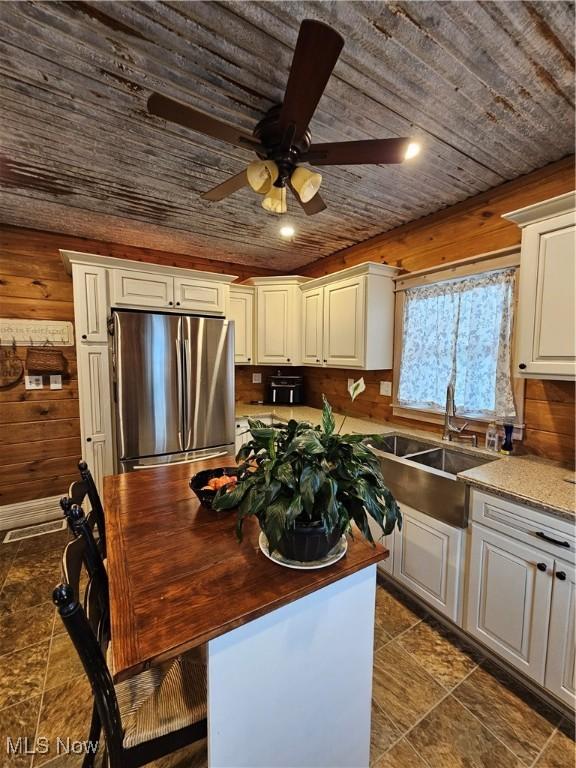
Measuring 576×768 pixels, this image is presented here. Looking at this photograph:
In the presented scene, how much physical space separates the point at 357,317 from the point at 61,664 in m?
2.89

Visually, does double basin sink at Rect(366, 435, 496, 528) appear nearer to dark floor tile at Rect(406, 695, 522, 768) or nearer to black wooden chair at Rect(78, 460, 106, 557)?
dark floor tile at Rect(406, 695, 522, 768)

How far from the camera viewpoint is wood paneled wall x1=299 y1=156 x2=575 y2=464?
190 centimetres

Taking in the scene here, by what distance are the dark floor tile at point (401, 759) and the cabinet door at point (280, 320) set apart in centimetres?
286

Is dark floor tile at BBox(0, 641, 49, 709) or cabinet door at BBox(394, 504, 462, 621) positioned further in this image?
cabinet door at BBox(394, 504, 462, 621)

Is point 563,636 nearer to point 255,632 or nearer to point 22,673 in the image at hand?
point 255,632

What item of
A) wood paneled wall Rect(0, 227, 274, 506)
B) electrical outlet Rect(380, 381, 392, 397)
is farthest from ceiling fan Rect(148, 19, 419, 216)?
wood paneled wall Rect(0, 227, 274, 506)

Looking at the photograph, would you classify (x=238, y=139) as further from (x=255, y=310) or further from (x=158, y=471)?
(x=255, y=310)

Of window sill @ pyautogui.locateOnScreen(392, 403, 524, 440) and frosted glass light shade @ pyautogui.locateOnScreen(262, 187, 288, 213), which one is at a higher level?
frosted glass light shade @ pyautogui.locateOnScreen(262, 187, 288, 213)

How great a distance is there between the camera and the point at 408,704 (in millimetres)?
1489

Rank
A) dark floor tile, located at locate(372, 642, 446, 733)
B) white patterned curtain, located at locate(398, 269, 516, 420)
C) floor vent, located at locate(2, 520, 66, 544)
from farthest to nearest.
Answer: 1. floor vent, located at locate(2, 520, 66, 544)
2. white patterned curtain, located at locate(398, 269, 516, 420)
3. dark floor tile, located at locate(372, 642, 446, 733)

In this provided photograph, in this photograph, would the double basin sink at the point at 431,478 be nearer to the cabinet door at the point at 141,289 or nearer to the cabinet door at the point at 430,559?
the cabinet door at the point at 430,559

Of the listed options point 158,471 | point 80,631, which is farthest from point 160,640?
point 158,471

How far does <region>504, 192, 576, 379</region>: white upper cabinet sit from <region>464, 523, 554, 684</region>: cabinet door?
0.87 metres

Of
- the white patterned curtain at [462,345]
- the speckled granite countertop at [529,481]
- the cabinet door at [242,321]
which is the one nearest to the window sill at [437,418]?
the white patterned curtain at [462,345]
